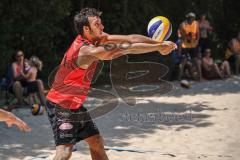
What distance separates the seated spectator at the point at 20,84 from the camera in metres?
9.99

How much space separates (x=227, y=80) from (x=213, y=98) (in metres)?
2.82

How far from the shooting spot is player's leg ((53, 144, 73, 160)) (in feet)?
14.8

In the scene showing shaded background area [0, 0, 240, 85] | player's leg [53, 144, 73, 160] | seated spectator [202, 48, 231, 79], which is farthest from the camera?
seated spectator [202, 48, 231, 79]

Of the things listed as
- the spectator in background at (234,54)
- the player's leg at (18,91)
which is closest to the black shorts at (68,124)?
the player's leg at (18,91)

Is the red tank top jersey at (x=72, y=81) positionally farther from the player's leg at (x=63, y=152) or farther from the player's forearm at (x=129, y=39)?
the player's leg at (x=63, y=152)

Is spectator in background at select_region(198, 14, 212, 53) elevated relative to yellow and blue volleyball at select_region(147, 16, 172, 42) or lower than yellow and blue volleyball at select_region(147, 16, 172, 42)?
lower

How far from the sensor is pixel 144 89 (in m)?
12.6

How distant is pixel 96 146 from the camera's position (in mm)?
4902

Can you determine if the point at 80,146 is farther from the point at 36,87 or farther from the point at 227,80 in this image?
the point at 227,80

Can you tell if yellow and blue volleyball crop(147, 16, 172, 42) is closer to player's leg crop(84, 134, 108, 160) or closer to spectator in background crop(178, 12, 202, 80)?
player's leg crop(84, 134, 108, 160)

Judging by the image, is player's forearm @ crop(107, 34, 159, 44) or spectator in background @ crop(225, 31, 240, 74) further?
spectator in background @ crop(225, 31, 240, 74)

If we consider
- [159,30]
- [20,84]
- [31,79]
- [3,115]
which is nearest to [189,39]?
[31,79]

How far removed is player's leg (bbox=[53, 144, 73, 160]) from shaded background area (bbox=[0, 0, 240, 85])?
7824 millimetres

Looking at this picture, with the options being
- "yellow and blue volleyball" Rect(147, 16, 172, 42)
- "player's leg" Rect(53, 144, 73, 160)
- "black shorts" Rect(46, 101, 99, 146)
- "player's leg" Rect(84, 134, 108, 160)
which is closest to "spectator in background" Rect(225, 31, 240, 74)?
"yellow and blue volleyball" Rect(147, 16, 172, 42)
